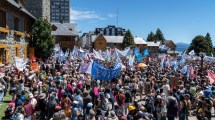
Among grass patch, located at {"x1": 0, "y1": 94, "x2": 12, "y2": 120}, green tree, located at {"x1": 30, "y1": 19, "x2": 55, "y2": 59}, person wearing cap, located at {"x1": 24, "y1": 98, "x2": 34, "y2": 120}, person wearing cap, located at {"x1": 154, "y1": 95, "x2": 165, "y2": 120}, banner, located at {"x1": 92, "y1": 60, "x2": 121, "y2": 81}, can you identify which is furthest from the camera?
green tree, located at {"x1": 30, "y1": 19, "x2": 55, "y2": 59}

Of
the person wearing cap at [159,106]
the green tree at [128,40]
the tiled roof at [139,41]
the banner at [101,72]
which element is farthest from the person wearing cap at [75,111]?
the tiled roof at [139,41]

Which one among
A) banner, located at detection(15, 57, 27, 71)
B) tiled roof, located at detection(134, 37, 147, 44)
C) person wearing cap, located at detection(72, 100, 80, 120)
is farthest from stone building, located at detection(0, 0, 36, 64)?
tiled roof, located at detection(134, 37, 147, 44)

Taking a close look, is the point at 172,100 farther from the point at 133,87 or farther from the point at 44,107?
the point at 133,87

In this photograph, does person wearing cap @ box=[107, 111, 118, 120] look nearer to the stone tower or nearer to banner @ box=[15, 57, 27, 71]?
banner @ box=[15, 57, 27, 71]

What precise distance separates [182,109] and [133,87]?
5866 mm

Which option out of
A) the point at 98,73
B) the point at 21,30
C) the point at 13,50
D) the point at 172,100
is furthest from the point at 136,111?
the point at 21,30

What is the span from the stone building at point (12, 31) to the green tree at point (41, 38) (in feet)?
2.86

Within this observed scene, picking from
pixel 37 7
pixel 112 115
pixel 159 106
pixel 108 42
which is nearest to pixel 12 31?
pixel 37 7

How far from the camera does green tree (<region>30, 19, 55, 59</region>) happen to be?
35969 millimetres

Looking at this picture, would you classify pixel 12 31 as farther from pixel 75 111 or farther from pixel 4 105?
pixel 75 111

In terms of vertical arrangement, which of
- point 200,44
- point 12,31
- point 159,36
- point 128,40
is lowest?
point 200,44

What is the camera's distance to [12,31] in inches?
1119

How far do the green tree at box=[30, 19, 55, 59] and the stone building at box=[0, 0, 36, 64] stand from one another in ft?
2.86

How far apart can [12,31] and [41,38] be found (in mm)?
7697
